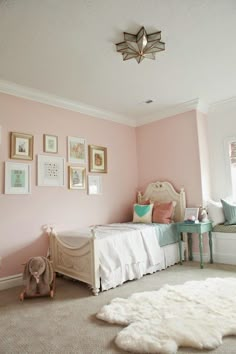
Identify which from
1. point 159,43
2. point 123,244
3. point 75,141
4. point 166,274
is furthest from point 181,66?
point 166,274

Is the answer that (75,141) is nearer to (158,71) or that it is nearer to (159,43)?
(158,71)

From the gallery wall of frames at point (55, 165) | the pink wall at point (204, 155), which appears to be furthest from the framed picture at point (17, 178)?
the pink wall at point (204, 155)

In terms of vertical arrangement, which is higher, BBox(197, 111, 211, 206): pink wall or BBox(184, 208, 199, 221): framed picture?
BBox(197, 111, 211, 206): pink wall

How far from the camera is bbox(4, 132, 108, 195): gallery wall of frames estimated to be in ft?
11.3

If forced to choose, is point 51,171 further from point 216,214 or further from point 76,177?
point 216,214

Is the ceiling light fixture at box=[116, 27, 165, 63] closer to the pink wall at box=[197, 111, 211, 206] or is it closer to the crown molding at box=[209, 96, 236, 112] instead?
the pink wall at box=[197, 111, 211, 206]

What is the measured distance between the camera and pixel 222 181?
435 cm

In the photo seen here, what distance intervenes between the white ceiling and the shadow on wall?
2144mm

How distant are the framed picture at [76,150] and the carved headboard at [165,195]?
1388 mm

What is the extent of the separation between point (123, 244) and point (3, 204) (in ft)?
5.31

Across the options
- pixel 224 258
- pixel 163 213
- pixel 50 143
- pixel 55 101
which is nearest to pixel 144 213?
pixel 163 213

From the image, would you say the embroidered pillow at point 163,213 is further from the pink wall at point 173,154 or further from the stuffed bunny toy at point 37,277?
the stuffed bunny toy at point 37,277

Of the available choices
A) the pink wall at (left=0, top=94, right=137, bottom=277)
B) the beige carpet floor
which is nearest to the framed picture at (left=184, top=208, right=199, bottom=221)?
the beige carpet floor

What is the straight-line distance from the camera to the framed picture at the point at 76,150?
408 cm
